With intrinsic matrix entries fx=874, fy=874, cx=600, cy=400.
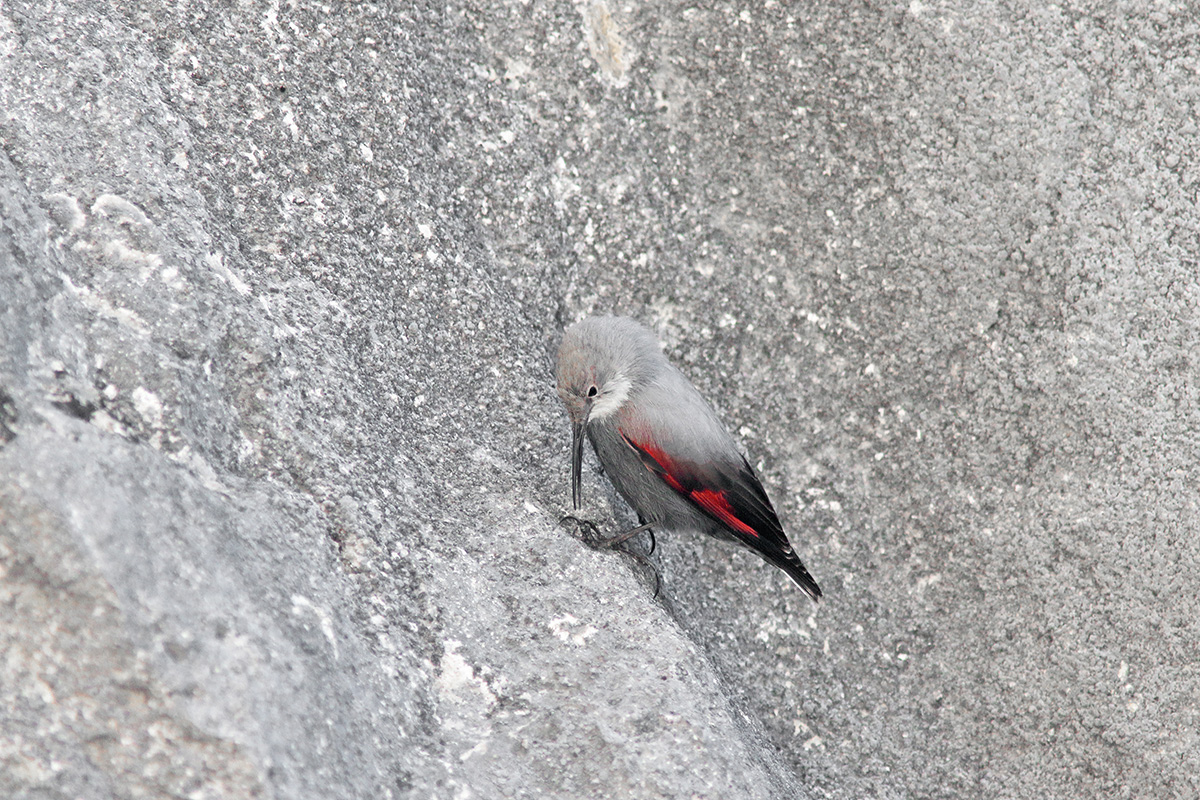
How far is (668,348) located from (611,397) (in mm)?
410

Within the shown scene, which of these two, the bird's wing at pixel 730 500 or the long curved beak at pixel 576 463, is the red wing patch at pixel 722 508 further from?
the long curved beak at pixel 576 463

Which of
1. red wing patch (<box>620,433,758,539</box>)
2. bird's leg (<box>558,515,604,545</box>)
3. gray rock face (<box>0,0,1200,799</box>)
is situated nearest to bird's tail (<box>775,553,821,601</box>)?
red wing patch (<box>620,433,758,539</box>)

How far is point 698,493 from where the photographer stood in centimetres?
246

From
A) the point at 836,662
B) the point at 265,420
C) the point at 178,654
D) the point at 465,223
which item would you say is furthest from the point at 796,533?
the point at 178,654

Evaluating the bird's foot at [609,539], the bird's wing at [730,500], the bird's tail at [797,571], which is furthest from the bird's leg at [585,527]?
the bird's tail at [797,571]

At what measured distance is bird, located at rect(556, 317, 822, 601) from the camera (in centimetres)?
245

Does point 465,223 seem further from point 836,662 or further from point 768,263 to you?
point 836,662

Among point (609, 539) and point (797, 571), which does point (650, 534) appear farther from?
point (797, 571)

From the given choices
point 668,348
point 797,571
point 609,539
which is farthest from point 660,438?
point 797,571

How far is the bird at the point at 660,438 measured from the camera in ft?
8.05

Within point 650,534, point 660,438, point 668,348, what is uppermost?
point 668,348

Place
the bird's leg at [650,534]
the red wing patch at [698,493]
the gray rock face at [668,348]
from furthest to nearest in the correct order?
1. the bird's leg at [650,534]
2. the red wing patch at [698,493]
3. the gray rock face at [668,348]

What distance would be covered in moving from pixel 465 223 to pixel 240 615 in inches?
54.6

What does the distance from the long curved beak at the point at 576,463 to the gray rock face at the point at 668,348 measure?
46 mm
